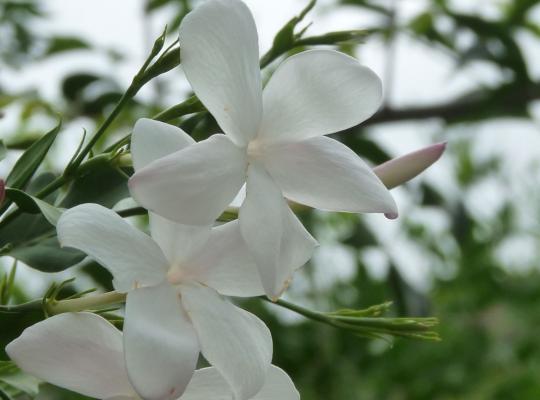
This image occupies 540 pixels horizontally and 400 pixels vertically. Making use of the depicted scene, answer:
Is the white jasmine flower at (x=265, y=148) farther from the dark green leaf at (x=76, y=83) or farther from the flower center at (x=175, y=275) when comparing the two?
the dark green leaf at (x=76, y=83)

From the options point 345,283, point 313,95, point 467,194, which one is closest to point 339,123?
point 313,95

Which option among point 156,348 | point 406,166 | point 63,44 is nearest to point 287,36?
point 406,166

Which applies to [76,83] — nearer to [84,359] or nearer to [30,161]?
[30,161]

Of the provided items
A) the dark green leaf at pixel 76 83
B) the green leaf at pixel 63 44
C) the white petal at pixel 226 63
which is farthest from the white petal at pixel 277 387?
the green leaf at pixel 63 44

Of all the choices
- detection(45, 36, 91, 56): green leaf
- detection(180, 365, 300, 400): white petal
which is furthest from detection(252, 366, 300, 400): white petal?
detection(45, 36, 91, 56): green leaf

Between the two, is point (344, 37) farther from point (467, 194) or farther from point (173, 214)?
point (467, 194)
